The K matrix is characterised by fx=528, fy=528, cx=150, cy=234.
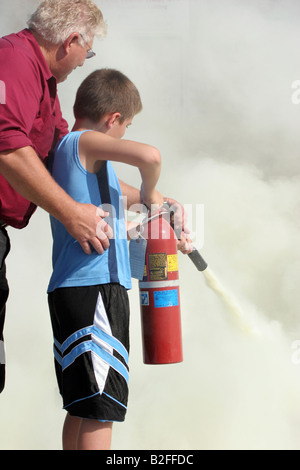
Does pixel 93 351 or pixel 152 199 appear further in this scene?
pixel 152 199

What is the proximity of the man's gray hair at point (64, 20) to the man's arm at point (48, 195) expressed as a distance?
495 mm

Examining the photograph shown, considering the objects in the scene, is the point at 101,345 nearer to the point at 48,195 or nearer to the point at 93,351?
the point at 93,351

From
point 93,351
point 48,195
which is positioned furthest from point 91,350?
point 48,195

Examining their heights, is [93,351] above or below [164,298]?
below

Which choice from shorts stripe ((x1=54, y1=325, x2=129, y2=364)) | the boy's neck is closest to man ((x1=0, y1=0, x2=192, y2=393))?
the boy's neck

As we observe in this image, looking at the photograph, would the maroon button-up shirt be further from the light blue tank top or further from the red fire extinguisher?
the red fire extinguisher

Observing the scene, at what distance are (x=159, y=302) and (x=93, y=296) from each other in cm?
52

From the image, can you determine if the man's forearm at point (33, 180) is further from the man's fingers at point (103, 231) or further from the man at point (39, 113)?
the man's fingers at point (103, 231)

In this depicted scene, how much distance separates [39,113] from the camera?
1786mm

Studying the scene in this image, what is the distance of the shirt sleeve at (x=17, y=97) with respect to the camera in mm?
1556

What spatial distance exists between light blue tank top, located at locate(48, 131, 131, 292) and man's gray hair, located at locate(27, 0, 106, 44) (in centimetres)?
35

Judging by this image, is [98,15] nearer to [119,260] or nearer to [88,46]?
[88,46]

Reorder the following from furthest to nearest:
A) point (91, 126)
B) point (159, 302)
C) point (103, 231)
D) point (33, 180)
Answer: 1. point (159, 302)
2. point (91, 126)
3. point (103, 231)
4. point (33, 180)

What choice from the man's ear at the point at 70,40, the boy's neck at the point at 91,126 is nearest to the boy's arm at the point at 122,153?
the boy's neck at the point at 91,126
